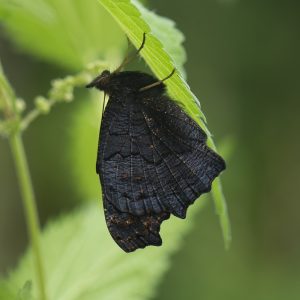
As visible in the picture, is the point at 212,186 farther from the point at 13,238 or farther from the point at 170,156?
the point at 13,238

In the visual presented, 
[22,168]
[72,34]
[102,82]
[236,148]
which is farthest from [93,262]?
[236,148]

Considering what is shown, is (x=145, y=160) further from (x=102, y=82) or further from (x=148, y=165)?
(x=102, y=82)

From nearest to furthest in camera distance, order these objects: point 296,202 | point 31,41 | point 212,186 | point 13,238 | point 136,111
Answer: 1. point 212,186
2. point 136,111
3. point 31,41
4. point 13,238
5. point 296,202

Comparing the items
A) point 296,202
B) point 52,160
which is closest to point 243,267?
point 296,202

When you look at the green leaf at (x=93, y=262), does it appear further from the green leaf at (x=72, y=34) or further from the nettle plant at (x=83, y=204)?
the green leaf at (x=72, y=34)

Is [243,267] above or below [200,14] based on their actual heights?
below

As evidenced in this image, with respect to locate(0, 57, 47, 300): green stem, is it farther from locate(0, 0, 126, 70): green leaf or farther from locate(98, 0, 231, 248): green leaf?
locate(0, 0, 126, 70): green leaf

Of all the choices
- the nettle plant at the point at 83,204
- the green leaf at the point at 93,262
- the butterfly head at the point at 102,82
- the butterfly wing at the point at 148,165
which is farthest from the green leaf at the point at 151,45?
the green leaf at the point at 93,262
